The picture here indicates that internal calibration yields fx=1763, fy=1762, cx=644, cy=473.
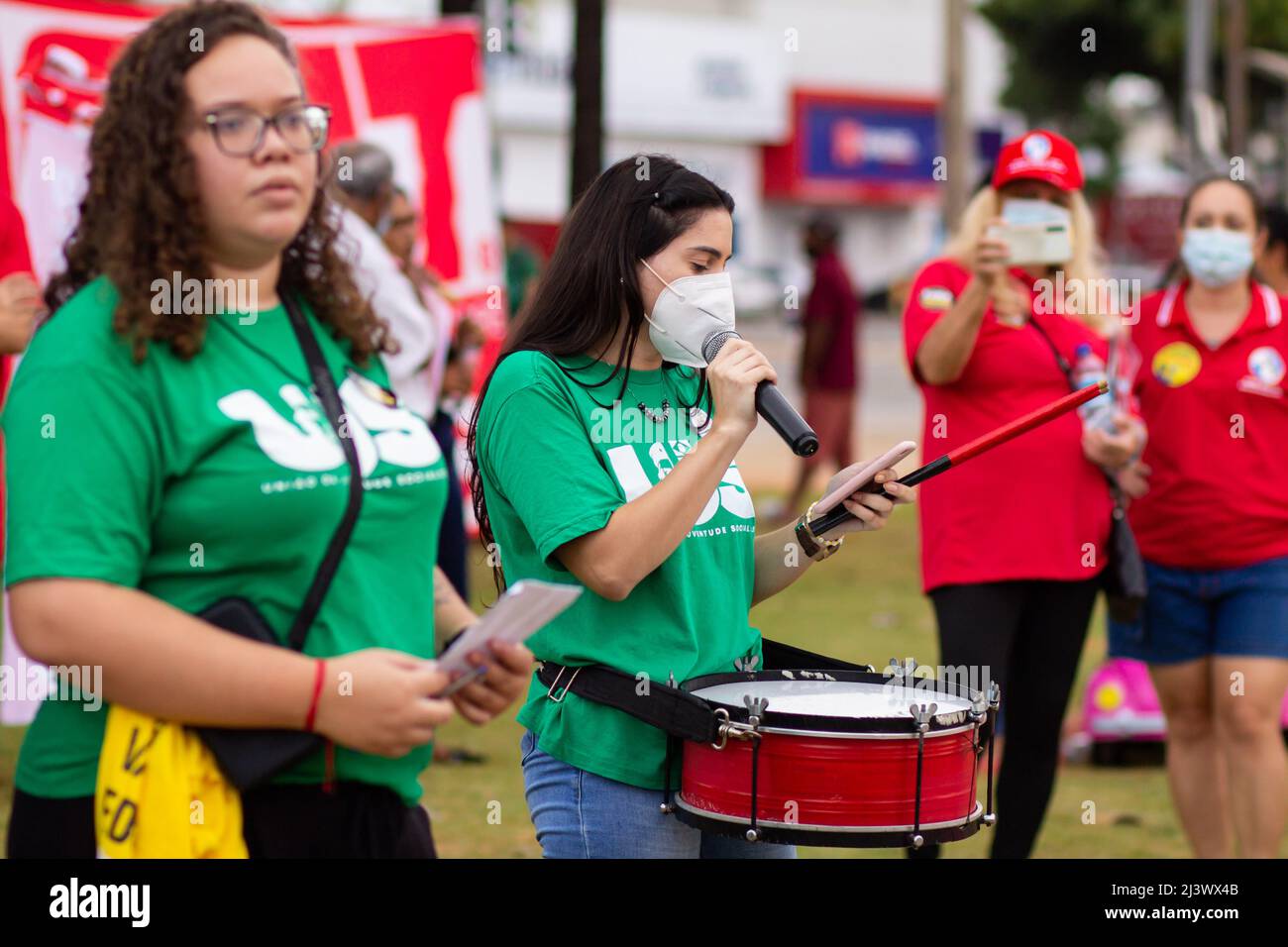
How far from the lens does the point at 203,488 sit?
7.38 feet

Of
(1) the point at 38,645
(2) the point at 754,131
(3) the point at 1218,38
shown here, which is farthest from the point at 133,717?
(2) the point at 754,131

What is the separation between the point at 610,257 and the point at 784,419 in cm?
46

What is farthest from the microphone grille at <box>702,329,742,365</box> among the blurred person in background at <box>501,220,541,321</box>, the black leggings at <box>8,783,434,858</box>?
the blurred person in background at <box>501,220,541,321</box>

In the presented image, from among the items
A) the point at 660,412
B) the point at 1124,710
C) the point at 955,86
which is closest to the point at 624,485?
the point at 660,412

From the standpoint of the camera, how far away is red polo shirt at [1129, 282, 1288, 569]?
17.3 feet

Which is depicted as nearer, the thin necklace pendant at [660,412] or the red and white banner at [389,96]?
the thin necklace pendant at [660,412]

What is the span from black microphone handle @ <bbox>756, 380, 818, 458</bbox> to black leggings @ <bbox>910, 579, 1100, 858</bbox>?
220 cm

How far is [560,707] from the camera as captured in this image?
306 cm

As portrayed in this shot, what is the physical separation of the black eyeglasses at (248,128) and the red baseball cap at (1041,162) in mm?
3055

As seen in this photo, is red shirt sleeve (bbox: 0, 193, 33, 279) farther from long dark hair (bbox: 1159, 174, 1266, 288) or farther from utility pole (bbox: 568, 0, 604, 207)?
utility pole (bbox: 568, 0, 604, 207)

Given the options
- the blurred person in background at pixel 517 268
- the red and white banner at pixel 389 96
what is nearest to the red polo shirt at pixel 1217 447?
the red and white banner at pixel 389 96

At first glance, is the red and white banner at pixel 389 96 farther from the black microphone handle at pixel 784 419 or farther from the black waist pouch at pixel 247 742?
the black waist pouch at pixel 247 742

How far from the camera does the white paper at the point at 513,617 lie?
223cm

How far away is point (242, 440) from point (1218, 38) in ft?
109
